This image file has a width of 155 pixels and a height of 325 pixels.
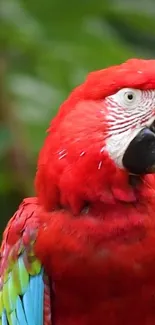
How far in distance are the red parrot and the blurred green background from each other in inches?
26.6

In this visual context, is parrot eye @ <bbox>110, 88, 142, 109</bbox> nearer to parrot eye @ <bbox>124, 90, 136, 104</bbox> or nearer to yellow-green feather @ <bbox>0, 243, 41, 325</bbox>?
parrot eye @ <bbox>124, 90, 136, 104</bbox>

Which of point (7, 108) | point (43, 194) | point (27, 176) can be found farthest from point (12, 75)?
point (43, 194)

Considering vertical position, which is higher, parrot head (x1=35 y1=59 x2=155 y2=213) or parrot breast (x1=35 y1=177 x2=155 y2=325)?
parrot head (x1=35 y1=59 x2=155 y2=213)

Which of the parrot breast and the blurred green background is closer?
the parrot breast

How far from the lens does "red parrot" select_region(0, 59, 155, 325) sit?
4.58 feet

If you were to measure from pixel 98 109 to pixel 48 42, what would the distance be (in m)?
0.82

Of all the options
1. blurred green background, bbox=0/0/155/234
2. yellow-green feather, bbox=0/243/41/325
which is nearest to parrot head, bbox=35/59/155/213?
yellow-green feather, bbox=0/243/41/325

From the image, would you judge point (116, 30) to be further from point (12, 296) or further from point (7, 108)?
point (12, 296)

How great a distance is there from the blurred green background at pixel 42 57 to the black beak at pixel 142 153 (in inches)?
29.4

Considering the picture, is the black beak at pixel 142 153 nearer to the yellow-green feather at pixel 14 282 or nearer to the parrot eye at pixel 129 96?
the parrot eye at pixel 129 96

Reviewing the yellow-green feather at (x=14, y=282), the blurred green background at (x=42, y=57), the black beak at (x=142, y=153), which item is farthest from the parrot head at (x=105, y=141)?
the blurred green background at (x=42, y=57)

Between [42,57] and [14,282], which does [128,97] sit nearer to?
[14,282]

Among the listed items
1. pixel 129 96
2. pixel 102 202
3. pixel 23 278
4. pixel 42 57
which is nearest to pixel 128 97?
pixel 129 96

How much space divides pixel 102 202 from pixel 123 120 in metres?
0.14
